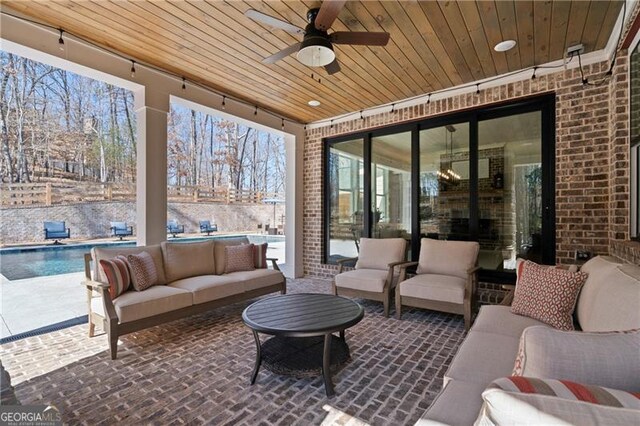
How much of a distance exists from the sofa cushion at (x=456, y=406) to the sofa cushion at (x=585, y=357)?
376 mm

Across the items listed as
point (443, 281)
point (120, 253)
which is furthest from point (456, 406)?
point (120, 253)

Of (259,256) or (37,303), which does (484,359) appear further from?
(37,303)

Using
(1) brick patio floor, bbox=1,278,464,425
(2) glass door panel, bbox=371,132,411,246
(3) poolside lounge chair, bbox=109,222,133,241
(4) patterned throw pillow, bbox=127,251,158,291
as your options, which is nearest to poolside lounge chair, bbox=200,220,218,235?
(3) poolside lounge chair, bbox=109,222,133,241

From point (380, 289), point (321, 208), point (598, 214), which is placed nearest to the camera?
point (598, 214)

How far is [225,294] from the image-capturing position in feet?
11.5

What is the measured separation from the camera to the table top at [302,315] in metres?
2.15

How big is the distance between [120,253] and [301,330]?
2.31 metres

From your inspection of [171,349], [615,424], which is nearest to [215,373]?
[171,349]

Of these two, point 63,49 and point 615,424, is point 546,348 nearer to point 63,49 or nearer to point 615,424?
point 615,424

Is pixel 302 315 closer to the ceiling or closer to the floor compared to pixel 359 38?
closer to the floor

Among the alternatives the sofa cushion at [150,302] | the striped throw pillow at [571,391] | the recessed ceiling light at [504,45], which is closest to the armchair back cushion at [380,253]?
the sofa cushion at [150,302]

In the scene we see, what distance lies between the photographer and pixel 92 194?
11164mm

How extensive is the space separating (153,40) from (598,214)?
529 centimetres

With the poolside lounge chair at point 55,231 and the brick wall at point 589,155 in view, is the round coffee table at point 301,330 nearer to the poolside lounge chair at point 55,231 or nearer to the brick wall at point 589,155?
the brick wall at point 589,155
